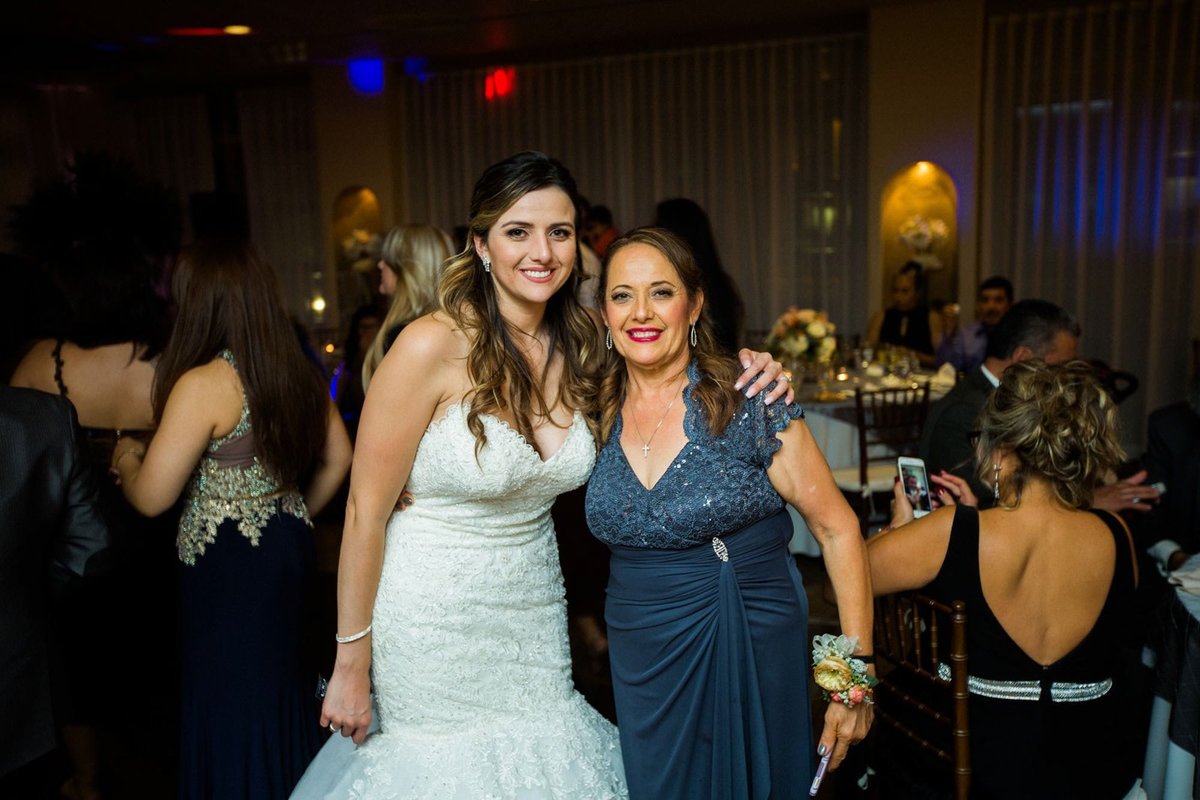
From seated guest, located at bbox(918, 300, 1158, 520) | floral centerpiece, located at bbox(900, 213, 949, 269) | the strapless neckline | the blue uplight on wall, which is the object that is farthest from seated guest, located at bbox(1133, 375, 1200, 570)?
the blue uplight on wall

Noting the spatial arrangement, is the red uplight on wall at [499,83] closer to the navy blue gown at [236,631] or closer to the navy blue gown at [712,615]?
the navy blue gown at [236,631]

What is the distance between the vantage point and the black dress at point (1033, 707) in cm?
217

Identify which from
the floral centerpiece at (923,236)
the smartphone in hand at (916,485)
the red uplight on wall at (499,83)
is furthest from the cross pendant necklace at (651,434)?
the red uplight on wall at (499,83)

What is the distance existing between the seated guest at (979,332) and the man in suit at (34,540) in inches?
233

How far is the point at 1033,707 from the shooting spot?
7.12ft

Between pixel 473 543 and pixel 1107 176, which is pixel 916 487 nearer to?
pixel 473 543

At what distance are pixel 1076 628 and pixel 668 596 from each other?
883 mm

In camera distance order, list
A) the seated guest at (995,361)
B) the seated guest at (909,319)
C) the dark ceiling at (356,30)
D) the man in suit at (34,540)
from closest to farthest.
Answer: the man in suit at (34,540), the seated guest at (995,361), the dark ceiling at (356,30), the seated guest at (909,319)

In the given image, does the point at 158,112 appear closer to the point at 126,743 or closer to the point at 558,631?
the point at 126,743

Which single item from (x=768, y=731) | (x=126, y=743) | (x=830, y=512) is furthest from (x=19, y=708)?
(x=126, y=743)

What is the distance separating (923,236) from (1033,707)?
6438mm

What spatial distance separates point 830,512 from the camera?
1.98 meters

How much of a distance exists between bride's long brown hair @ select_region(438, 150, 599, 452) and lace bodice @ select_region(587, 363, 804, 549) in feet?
0.80

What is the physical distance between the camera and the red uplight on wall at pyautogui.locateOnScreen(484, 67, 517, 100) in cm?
995
